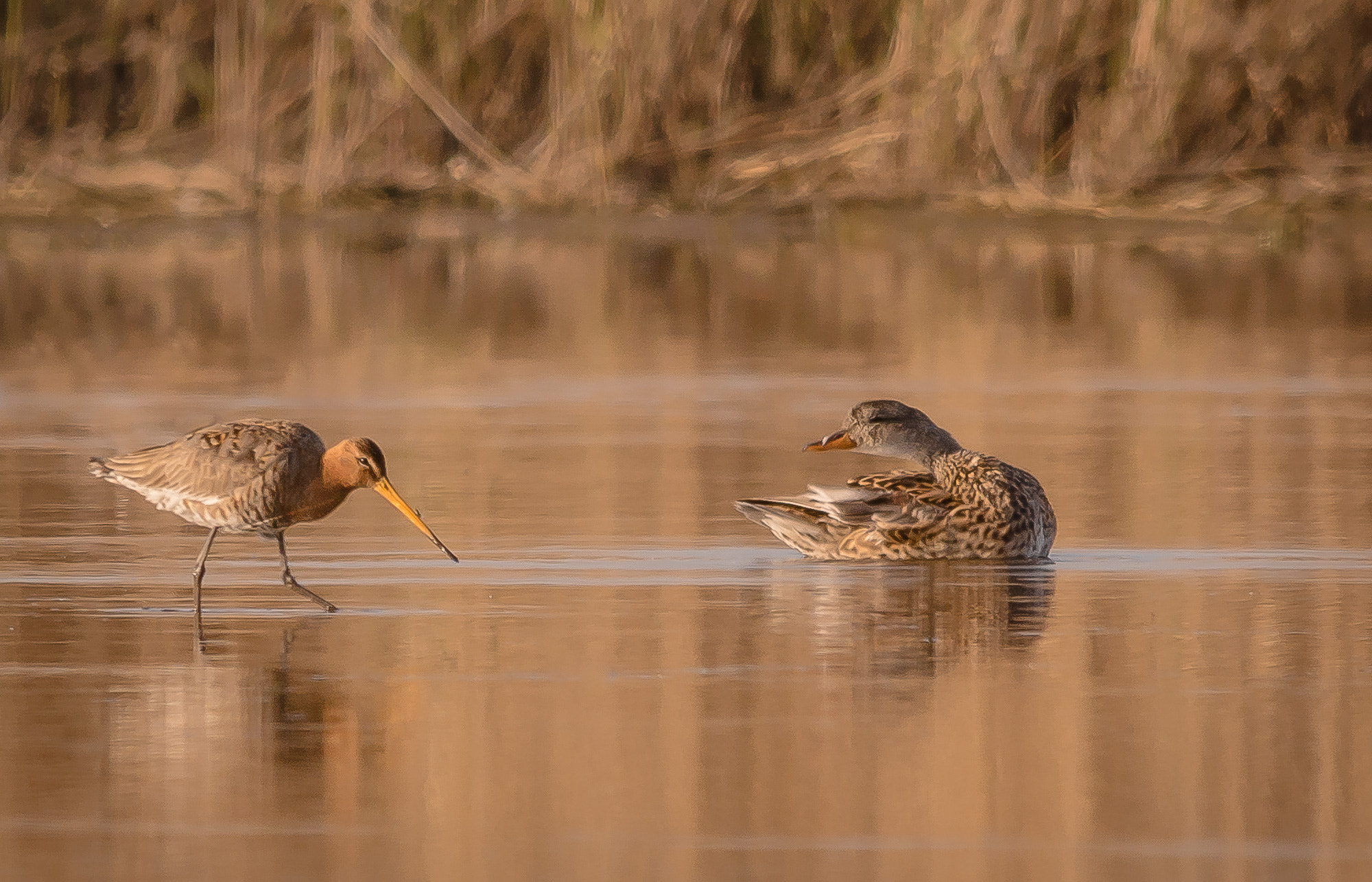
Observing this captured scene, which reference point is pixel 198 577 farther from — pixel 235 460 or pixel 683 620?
pixel 683 620

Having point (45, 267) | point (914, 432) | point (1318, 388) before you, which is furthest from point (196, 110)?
point (914, 432)

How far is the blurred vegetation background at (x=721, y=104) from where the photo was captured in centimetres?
2158

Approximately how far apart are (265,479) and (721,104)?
48.6 feet

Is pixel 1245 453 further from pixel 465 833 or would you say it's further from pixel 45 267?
pixel 45 267

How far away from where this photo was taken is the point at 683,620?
781cm

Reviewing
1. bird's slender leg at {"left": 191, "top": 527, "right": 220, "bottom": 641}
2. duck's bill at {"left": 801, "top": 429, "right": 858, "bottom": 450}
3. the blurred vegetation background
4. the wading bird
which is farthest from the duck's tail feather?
the blurred vegetation background

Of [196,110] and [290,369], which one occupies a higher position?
[196,110]

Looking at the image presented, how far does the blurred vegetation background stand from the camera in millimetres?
21578

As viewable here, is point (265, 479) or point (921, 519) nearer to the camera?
point (265, 479)

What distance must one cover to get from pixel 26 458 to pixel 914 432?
3819 millimetres

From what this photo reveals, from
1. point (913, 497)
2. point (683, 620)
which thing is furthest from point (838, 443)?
point (683, 620)

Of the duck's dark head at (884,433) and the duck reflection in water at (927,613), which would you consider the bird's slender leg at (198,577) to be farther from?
the duck's dark head at (884,433)

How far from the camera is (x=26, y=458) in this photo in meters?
11.3

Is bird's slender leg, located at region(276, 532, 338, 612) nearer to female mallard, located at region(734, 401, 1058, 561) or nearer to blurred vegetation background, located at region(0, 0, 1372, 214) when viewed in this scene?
female mallard, located at region(734, 401, 1058, 561)
